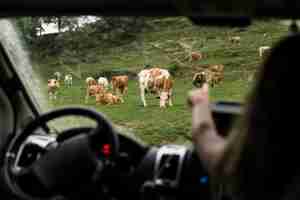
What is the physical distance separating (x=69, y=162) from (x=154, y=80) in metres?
1.31

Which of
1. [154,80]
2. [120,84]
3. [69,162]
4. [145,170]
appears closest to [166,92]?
[154,80]

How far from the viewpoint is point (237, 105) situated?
6.93 feet

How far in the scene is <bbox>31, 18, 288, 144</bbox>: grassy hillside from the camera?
2.97 meters

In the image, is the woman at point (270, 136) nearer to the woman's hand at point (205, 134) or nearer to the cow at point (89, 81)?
the woman's hand at point (205, 134)

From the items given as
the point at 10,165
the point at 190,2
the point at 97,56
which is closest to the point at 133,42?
the point at 97,56

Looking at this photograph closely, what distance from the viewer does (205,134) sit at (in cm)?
171

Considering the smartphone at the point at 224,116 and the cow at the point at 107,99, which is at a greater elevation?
the smartphone at the point at 224,116

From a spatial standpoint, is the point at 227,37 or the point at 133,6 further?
the point at 227,37

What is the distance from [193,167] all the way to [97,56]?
125cm

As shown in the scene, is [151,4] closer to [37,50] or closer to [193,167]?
[193,167]

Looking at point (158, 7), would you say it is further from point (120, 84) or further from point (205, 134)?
point (120, 84)

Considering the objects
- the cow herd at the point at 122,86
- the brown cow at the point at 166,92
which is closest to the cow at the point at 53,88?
the cow herd at the point at 122,86

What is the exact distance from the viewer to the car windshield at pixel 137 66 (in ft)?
9.46

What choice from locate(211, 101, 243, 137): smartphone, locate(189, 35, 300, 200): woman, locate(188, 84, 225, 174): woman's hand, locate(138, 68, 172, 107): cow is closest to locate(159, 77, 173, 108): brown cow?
locate(138, 68, 172, 107): cow
